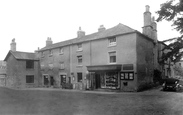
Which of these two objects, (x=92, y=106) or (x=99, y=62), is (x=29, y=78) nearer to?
(x=99, y=62)

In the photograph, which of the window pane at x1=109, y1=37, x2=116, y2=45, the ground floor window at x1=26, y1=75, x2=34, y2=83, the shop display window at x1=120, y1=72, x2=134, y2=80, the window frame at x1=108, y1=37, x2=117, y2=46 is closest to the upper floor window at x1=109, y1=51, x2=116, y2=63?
the window frame at x1=108, y1=37, x2=117, y2=46

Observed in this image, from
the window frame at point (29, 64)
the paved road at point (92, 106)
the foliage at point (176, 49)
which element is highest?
the foliage at point (176, 49)

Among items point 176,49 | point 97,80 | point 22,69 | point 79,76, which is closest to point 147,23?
point 176,49

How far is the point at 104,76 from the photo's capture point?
2105 centimetres

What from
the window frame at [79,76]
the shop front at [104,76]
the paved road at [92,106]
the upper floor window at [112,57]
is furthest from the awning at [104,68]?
the paved road at [92,106]

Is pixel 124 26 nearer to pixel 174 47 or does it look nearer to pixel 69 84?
pixel 174 47

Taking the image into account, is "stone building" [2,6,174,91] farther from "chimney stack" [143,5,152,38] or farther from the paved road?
the paved road

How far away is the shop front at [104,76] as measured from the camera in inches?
767

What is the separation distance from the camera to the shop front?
19484 millimetres

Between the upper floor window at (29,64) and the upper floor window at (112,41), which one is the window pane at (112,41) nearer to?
the upper floor window at (112,41)

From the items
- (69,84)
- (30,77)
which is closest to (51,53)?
(30,77)

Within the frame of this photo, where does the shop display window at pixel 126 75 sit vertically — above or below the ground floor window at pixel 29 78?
above

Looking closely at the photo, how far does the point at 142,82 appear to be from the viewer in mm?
19297

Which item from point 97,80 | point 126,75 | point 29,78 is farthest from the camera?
point 29,78
